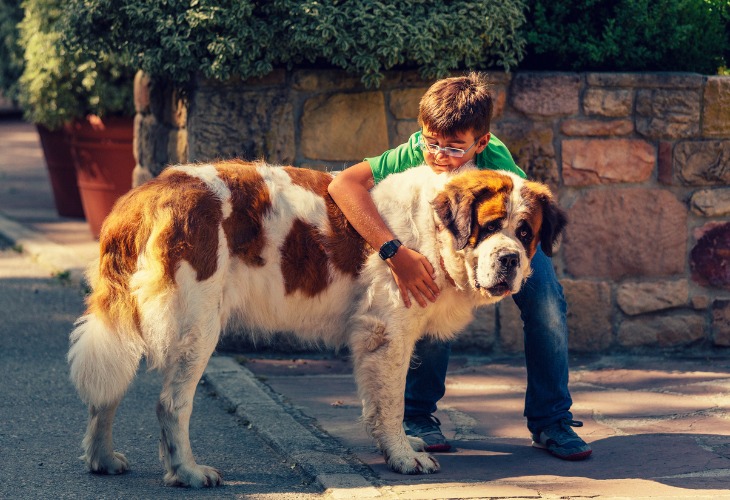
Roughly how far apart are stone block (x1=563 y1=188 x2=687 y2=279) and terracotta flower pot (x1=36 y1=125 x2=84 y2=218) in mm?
5145

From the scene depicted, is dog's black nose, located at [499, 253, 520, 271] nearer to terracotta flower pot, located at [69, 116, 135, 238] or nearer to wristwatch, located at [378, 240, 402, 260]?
wristwatch, located at [378, 240, 402, 260]

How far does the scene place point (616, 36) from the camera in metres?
5.85

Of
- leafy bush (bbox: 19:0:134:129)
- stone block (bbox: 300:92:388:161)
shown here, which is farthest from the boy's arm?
leafy bush (bbox: 19:0:134:129)

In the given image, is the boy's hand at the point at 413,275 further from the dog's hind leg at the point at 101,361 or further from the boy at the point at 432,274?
the dog's hind leg at the point at 101,361

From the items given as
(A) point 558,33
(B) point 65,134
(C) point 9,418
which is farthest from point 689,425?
(B) point 65,134

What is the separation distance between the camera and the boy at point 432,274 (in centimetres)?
396

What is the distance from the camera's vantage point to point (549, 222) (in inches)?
152

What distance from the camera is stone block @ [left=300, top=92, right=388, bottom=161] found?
5.69m

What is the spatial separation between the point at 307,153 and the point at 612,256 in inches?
73.6

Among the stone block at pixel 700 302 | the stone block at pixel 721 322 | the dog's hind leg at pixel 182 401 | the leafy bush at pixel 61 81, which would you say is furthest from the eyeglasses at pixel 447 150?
the leafy bush at pixel 61 81

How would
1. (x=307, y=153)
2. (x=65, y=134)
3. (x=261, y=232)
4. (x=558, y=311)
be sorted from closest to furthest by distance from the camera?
(x=261, y=232) → (x=558, y=311) → (x=307, y=153) → (x=65, y=134)

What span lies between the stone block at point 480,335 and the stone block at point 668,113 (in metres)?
1.37

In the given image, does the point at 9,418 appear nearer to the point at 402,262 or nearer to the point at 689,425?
the point at 402,262

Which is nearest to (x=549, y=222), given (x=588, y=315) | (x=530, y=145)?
(x=530, y=145)
